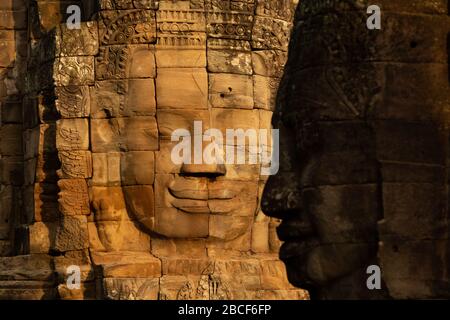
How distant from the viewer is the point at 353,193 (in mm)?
13789

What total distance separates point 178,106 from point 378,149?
11.7m

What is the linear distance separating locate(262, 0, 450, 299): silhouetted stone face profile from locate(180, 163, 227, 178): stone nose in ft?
36.1

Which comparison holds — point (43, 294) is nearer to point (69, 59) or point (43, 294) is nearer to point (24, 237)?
point (24, 237)

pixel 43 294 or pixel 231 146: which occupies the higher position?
pixel 231 146

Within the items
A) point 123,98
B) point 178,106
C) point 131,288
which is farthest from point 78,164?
point 131,288

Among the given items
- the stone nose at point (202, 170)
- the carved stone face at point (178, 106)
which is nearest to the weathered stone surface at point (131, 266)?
the carved stone face at point (178, 106)

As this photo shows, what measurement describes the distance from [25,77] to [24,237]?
2.50 m

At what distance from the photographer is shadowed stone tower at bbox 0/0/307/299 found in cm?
2511

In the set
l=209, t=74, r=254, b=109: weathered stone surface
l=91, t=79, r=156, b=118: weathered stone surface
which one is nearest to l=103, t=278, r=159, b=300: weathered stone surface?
l=91, t=79, r=156, b=118: weathered stone surface

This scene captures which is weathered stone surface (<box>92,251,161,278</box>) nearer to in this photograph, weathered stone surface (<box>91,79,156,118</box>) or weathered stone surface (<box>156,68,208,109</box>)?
weathered stone surface (<box>91,79,156,118</box>)

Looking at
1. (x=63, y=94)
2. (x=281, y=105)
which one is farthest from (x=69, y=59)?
(x=281, y=105)

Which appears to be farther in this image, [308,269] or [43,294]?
[43,294]

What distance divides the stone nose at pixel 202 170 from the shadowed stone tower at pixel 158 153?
0.5 inches
